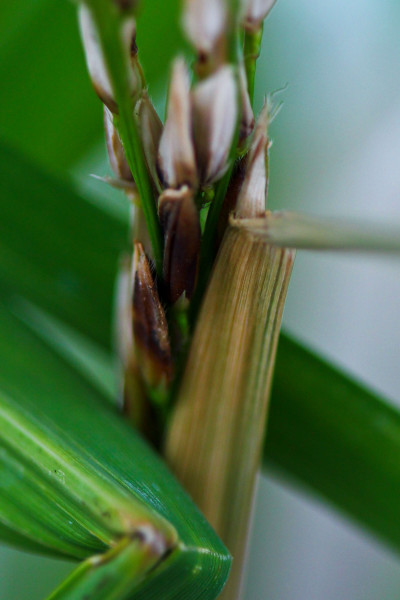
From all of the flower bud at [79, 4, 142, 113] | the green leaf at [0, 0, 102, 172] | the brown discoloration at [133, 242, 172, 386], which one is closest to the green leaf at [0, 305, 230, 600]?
the brown discoloration at [133, 242, 172, 386]

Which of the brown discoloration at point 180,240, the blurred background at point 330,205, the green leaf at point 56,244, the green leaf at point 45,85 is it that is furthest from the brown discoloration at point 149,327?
the blurred background at point 330,205

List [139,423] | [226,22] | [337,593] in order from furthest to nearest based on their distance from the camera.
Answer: [337,593]
[139,423]
[226,22]

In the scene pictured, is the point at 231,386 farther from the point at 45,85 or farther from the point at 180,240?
the point at 45,85

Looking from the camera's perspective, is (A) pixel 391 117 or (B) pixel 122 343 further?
(A) pixel 391 117

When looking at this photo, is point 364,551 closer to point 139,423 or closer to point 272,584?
point 272,584

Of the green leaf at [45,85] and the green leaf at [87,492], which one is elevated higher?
the green leaf at [45,85]

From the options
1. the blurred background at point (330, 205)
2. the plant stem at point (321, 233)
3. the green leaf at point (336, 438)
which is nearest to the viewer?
the plant stem at point (321, 233)

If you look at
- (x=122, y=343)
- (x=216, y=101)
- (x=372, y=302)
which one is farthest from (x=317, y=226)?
(x=372, y=302)

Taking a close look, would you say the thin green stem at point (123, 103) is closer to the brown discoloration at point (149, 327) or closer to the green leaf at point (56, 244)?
the brown discoloration at point (149, 327)
